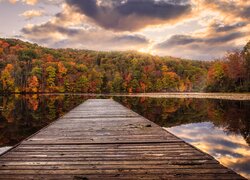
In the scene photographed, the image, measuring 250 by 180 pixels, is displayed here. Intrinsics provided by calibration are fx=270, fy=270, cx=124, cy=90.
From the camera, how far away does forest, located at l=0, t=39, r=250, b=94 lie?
217 ft

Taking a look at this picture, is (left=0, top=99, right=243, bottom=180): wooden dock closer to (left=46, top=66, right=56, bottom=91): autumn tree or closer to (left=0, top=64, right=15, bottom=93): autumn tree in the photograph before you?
(left=0, top=64, right=15, bottom=93): autumn tree

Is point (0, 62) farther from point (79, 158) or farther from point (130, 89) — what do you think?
point (79, 158)

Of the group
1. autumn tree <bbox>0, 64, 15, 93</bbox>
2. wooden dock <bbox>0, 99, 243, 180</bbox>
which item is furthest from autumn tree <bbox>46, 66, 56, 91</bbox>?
wooden dock <bbox>0, 99, 243, 180</bbox>

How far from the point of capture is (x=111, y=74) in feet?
363

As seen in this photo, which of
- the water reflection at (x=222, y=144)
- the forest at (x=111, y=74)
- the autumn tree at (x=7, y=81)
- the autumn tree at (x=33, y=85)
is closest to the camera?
the water reflection at (x=222, y=144)

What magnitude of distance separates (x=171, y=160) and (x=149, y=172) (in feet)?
2.50

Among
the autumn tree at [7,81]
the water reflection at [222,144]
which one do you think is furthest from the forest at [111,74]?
the water reflection at [222,144]

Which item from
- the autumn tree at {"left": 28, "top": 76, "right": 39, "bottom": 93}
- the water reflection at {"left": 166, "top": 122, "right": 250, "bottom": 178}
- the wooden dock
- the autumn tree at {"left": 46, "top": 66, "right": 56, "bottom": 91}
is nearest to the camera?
the wooden dock

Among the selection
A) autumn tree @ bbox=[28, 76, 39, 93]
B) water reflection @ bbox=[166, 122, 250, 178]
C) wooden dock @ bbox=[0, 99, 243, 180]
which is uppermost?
autumn tree @ bbox=[28, 76, 39, 93]

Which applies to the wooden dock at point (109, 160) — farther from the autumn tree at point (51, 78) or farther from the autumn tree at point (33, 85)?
the autumn tree at point (51, 78)

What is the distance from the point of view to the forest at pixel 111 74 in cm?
6614

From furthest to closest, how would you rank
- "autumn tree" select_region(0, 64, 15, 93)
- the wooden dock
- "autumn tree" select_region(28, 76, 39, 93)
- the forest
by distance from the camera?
"autumn tree" select_region(28, 76, 39, 93) → "autumn tree" select_region(0, 64, 15, 93) → the forest → the wooden dock

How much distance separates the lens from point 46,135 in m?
7.53

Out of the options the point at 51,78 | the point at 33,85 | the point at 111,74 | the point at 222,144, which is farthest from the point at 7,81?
the point at 222,144
